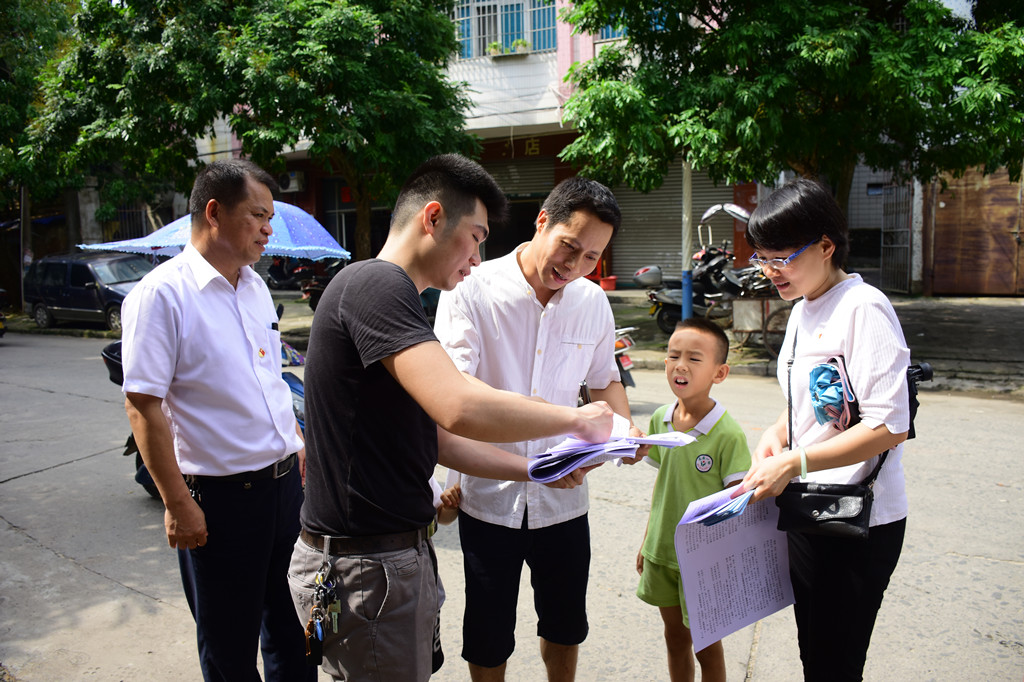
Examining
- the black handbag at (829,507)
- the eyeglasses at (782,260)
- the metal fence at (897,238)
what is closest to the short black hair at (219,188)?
the eyeglasses at (782,260)

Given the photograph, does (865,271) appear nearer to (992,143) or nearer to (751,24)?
(992,143)

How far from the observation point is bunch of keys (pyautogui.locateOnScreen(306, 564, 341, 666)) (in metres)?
1.70

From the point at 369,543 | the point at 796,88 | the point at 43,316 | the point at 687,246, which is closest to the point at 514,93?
the point at 687,246

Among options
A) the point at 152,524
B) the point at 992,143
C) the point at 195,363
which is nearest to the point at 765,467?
the point at 195,363

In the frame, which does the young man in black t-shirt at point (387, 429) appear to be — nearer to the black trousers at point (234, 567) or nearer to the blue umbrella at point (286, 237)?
the black trousers at point (234, 567)

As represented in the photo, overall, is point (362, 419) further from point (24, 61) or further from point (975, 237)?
point (24, 61)

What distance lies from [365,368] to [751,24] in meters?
7.92

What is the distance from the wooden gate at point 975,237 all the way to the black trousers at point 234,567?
1514 cm

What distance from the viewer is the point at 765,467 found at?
1.94 meters

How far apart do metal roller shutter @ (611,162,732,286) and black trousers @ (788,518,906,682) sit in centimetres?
1483

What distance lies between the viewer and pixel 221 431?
2346 mm

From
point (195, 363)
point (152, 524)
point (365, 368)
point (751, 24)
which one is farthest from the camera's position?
point (751, 24)

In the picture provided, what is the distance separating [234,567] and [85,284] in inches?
581

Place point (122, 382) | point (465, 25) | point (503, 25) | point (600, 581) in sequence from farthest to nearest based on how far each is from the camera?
1. point (465, 25)
2. point (503, 25)
3. point (122, 382)
4. point (600, 581)
